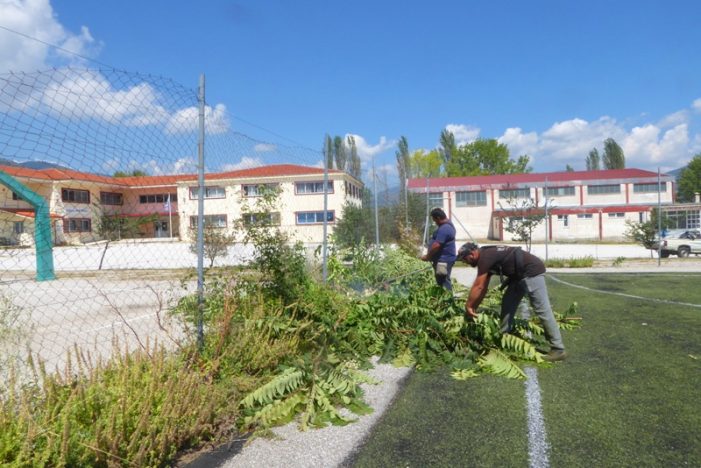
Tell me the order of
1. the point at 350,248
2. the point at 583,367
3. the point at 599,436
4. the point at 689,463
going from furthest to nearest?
1. the point at 350,248
2. the point at 583,367
3. the point at 599,436
4. the point at 689,463

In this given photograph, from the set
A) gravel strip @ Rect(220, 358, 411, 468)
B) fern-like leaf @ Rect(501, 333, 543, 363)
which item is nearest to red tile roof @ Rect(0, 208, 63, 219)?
gravel strip @ Rect(220, 358, 411, 468)

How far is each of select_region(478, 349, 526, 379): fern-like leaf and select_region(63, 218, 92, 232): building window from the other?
514 cm

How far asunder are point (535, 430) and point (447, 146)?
3084 inches

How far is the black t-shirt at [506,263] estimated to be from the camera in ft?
18.4

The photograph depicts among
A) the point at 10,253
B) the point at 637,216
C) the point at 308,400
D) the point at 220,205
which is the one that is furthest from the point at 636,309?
the point at 637,216

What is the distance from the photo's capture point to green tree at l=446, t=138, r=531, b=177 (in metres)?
77.6

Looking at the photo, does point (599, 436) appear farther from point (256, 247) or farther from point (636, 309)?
point (636, 309)

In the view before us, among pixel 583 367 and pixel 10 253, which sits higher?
pixel 10 253

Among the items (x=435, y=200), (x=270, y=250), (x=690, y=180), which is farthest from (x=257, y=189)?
(x=690, y=180)

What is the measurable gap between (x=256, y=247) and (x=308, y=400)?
201 centimetres

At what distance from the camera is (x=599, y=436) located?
367 cm

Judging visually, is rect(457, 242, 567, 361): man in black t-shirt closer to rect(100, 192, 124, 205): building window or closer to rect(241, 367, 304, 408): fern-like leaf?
rect(241, 367, 304, 408): fern-like leaf

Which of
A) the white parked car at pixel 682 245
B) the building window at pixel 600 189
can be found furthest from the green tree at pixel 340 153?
the white parked car at pixel 682 245

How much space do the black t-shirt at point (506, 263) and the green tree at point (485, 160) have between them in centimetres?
7375
